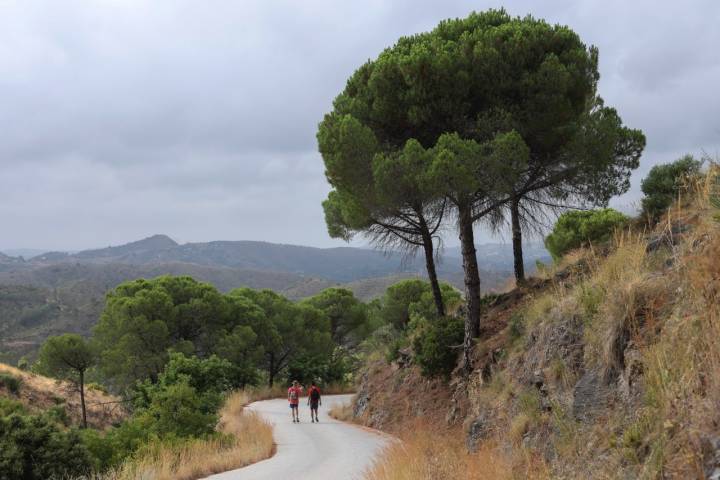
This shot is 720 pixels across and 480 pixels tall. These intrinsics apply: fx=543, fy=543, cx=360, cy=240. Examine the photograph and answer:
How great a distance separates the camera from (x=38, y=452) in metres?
11.8

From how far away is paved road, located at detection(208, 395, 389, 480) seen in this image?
11805 millimetres

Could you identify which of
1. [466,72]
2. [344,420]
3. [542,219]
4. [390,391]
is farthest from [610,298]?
[344,420]

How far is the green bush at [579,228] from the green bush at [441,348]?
940cm

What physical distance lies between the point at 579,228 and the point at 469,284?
45.2 ft

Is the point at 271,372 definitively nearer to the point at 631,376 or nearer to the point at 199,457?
the point at 199,457

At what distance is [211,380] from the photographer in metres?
22.9

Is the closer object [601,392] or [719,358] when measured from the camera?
[719,358]

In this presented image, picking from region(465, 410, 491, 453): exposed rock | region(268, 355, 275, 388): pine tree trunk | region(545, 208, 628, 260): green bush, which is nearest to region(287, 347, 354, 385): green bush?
region(268, 355, 275, 388): pine tree trunk

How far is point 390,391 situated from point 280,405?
45.6ft

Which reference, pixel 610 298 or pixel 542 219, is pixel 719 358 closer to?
pixel 610 298

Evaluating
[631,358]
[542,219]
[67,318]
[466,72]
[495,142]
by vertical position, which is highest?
[466,72]

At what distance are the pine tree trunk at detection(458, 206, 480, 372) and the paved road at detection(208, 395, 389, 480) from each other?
3906 millimetres

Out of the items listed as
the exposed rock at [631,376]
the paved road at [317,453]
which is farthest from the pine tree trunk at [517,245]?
the exposed rock at [631,376]

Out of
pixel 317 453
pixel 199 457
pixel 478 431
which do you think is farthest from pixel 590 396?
pixel 199 457
